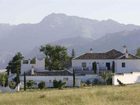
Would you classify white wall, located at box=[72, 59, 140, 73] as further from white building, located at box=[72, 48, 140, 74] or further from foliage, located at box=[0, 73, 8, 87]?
foliage, located at box=[0, 73, 8, 87]

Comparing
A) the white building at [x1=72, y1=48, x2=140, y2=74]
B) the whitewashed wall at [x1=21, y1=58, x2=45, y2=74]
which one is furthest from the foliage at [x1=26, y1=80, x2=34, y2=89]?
the white building at [x1=72, y1=48, x2=140, y2=74]

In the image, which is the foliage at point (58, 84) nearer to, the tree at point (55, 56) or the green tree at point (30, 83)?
the green tree at point (30, 83)

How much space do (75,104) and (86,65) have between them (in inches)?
2262

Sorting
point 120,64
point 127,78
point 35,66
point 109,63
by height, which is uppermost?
point 109,63

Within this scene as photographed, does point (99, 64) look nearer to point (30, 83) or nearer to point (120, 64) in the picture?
point (120, 64)

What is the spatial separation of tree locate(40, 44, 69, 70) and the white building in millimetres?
7260

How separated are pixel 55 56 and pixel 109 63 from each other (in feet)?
41.6

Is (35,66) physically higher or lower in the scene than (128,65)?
lower

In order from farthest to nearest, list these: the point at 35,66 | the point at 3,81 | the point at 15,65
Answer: the point at 15,65, the point at 35,66, the point at 3,81

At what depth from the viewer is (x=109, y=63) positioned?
81188 mm

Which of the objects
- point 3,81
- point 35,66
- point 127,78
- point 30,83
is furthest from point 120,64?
point 3,81

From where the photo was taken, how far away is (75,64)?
269 feet

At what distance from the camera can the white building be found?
79750 mm

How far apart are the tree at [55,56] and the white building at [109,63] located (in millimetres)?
7260
